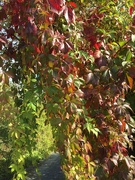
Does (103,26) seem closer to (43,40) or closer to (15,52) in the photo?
(15,52)

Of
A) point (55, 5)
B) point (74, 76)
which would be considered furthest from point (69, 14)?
point (74, 76)

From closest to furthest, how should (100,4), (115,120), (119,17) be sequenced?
(115,120)
(119,17)
(100,4)

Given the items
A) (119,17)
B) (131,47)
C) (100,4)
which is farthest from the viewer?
(100,4)

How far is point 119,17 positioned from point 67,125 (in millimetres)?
891

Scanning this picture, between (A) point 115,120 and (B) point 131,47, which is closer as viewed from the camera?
(B) point 131,47

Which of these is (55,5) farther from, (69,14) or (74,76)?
(74,76)

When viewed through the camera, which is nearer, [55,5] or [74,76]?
[55,5]

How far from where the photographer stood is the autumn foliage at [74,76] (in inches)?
55.4

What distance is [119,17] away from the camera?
1971mm

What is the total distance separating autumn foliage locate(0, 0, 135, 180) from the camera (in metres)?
1.41

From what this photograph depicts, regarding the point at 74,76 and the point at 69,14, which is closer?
the point at 69,14

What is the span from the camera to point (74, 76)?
1511 mm

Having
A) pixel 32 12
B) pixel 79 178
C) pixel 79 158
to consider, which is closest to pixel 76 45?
pixel 32 12

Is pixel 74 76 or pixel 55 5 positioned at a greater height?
pixel 55 5
